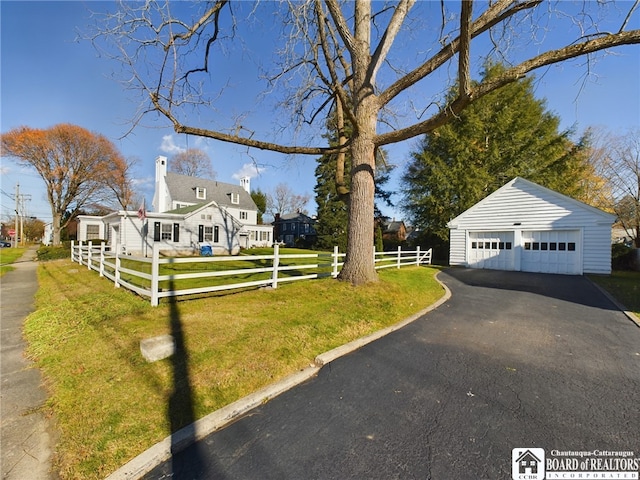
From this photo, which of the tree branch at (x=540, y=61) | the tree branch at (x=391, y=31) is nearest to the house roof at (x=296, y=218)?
the tree branch at (x=391, y=31)

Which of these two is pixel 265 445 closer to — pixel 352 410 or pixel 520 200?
pixel 352 410

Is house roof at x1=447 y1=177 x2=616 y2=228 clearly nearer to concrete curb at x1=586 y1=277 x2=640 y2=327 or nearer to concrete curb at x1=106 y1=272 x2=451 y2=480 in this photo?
concrete curb at x1=586 y1=277 x2=640 y2=327

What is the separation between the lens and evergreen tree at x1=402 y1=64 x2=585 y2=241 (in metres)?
21.2

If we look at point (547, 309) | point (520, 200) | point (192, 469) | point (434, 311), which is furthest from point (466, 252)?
point (192, 469)

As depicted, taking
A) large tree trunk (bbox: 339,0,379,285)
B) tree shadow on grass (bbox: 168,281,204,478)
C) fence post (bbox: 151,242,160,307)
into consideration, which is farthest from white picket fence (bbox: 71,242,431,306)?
tree shadow on grass (bbox: 168,281,204,478)

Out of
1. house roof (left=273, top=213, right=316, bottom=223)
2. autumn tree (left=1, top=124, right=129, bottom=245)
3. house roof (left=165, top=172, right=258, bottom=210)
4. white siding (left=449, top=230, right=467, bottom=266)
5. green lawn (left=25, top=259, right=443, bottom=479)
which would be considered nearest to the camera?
green lawn (left=25, top=259, right=443, bottom=479)

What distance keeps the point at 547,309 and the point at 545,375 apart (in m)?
4.24

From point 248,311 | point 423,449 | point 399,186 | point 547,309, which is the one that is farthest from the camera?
point 399,186

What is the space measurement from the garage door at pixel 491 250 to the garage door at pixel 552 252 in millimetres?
655

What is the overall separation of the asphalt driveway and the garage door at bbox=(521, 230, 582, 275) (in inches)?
441

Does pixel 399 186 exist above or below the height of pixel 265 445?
above

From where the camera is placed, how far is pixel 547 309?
6664mm

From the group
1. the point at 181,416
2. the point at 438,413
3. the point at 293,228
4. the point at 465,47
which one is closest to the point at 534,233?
the point at 465,47

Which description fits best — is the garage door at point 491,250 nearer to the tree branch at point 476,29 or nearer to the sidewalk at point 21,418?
the tree branch at point 476,29
